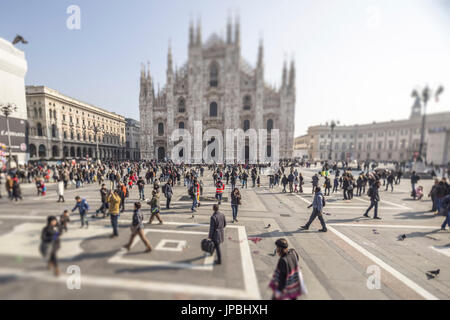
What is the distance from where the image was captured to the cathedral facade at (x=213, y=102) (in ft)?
137

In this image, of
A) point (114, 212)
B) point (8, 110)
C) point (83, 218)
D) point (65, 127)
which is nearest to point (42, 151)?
point (8, 110)

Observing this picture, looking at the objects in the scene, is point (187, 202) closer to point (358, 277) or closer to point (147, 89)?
point (358, 277)

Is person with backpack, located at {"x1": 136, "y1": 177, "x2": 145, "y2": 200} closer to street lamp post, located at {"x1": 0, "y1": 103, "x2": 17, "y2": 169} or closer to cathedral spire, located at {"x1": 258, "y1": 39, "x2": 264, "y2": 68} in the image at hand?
street lamp post, located at {"x1": 0, "y1": 103, "x2": 17, "y2": 169}

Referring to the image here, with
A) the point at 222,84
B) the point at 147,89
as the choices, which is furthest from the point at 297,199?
the point at 147,89

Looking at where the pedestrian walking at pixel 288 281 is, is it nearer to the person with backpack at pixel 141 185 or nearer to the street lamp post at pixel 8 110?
the street lamp post at pixel 8 110

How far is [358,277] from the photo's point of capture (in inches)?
179

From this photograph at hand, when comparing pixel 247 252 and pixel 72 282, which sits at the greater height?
pixel 72 282

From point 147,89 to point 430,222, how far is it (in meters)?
49.1

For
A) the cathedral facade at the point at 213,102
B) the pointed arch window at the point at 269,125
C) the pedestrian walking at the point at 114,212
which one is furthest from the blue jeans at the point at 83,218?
the pointed arch window at the point at 269,125

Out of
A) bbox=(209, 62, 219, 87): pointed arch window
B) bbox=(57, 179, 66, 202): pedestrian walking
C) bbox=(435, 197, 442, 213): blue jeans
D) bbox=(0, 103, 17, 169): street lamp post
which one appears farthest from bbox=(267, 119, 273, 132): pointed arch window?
bbox=(0, 103, 17, 169): street lamp post

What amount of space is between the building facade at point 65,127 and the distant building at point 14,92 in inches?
8.6

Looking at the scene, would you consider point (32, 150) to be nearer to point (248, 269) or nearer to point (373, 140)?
point (248, 269)

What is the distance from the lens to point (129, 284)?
7.16 ft
